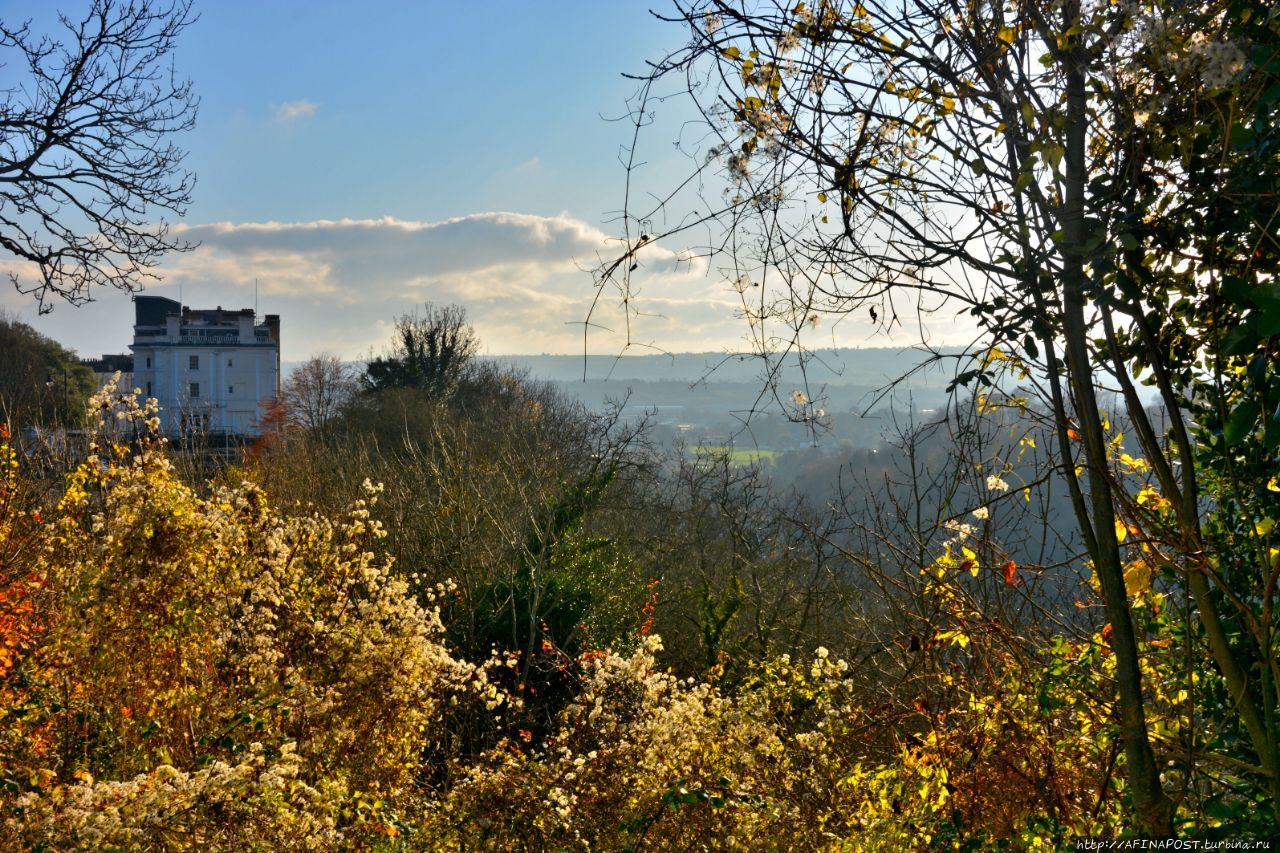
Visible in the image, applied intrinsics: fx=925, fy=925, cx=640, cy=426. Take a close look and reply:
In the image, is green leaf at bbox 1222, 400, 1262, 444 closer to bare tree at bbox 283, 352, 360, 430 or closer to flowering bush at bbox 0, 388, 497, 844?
flowering bush at bbox 0, 388, 497, 844

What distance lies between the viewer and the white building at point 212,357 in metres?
49.8

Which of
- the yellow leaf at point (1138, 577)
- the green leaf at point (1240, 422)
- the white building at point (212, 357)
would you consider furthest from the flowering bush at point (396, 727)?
the white building at point (212, 357)

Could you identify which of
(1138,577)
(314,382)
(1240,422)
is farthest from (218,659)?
(314,382)

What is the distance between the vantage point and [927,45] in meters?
1.94

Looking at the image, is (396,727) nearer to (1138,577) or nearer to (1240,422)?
(1138,577)

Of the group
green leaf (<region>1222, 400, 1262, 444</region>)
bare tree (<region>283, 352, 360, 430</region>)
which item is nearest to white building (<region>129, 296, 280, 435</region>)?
bare tree (<region>283, 352, 360, 430</region>)

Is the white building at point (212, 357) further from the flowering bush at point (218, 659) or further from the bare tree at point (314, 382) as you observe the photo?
the flowering bush at point (218, 659)

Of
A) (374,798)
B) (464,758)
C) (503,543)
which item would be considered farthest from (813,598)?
(374,798)

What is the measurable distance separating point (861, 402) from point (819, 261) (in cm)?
38

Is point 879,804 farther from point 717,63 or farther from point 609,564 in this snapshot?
point 609,564

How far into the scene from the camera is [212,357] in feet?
165

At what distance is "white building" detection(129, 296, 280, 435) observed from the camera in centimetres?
4978

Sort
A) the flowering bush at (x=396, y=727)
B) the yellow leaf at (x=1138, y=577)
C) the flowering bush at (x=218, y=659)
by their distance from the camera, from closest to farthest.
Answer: the yellow leaf at (x=1138, y=577), the flowering bush at (x=396, y=727), the flowering bush at (x=218, y=659)

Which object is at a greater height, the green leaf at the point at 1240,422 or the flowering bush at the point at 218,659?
the green leaf at the point at 1240,422
